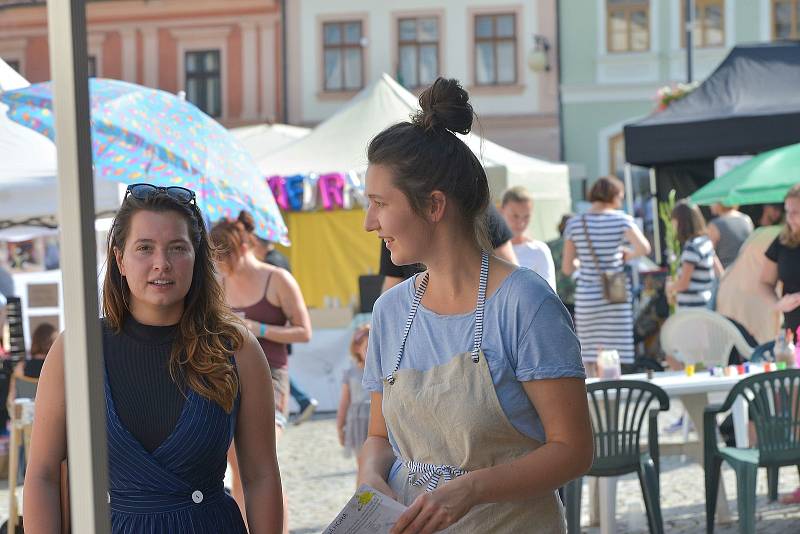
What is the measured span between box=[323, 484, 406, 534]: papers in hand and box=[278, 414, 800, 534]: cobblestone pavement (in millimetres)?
4562

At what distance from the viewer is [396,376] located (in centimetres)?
260

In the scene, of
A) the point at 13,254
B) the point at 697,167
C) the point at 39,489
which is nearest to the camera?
the point at 39,489

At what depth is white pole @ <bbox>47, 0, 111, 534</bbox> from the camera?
182cm

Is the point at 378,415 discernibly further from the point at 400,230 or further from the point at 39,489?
the point at 39,489

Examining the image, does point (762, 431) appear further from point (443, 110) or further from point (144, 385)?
point (144, 385)

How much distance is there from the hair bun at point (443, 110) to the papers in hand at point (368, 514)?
73cm

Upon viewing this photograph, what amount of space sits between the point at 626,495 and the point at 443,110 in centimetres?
569

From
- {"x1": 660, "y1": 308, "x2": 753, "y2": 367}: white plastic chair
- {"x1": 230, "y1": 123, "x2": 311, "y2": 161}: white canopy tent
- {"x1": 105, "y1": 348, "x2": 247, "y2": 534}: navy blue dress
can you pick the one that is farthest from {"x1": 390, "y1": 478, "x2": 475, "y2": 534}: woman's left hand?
{"x1": 230, "y1": 123, "x2": 311, "y2": 161}: white canopy tent

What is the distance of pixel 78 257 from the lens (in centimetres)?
181

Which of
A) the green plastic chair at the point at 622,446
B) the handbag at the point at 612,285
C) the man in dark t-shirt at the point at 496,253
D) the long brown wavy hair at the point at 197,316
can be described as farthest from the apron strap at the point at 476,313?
the handbag at the point at 612,285

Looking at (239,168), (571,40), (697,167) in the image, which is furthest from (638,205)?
(239,168)

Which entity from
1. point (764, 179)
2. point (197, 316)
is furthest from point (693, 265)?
point (197, 316)

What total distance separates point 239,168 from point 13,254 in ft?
35.3

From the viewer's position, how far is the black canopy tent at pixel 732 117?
1038cm
